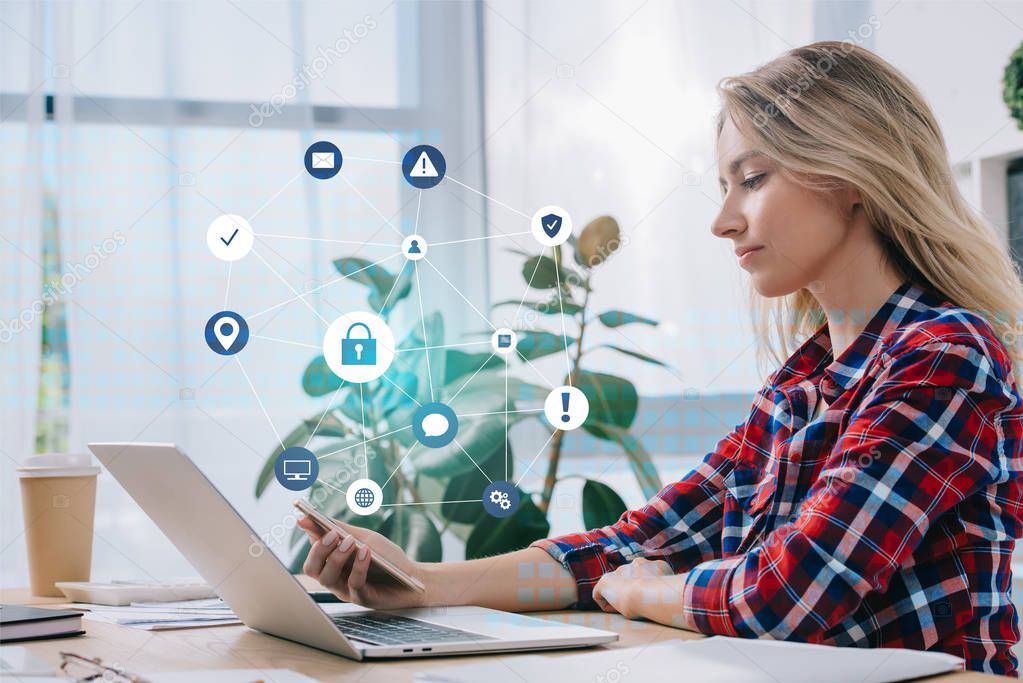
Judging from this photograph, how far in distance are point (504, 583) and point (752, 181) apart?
1.60 feet

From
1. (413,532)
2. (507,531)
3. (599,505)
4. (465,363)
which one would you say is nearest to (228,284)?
(465,363)

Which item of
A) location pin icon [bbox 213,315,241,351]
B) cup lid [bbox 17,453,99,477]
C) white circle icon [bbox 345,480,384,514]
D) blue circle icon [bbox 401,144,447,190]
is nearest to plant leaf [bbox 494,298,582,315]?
blue circle icon [bbox 401,144,447,190]

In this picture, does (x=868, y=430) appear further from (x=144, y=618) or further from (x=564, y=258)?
(x=564, y=258)

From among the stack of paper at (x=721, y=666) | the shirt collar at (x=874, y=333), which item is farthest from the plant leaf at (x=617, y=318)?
the stack of paper at (x=721, y=666)

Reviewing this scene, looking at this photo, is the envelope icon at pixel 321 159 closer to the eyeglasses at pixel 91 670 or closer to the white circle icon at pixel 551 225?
the white circle icon at pixel 551 225

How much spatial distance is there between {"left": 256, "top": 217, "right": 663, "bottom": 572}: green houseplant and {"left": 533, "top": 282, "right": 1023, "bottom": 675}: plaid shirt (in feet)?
3.24

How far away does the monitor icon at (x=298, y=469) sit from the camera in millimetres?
2049

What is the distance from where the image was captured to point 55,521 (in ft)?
4.03

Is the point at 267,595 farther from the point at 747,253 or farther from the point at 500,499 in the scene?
the point at 500,499

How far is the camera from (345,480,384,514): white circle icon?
2.03 m

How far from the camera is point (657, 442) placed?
7.59ft

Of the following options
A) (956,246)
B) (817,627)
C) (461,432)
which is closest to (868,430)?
(817,627)

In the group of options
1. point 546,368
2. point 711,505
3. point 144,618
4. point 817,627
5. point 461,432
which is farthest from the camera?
point 546,368

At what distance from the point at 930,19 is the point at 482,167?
3.37 feet
